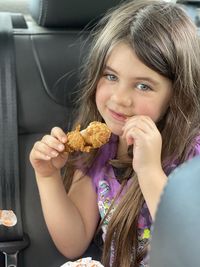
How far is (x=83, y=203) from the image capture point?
140 centimetres

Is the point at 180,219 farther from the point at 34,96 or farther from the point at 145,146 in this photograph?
the point at 34,96

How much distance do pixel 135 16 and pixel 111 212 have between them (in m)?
0.52

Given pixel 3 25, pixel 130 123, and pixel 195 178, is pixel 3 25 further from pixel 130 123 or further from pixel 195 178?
pixel 195 178

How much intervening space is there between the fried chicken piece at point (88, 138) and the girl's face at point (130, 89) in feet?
0.20

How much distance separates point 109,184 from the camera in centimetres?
136

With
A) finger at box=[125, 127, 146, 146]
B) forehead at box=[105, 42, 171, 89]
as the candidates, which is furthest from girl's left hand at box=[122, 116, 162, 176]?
forehead at box=[105, 42, 171, 89]

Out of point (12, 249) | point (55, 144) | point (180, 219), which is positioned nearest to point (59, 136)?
point (55, 144)

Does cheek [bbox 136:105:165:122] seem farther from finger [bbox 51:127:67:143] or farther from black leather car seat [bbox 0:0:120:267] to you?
black leather car seat [bbox 0:0:120:267]

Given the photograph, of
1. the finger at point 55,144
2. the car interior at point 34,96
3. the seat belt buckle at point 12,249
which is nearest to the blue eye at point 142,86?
the finger at point 55,144

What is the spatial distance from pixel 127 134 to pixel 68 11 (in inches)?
20.8

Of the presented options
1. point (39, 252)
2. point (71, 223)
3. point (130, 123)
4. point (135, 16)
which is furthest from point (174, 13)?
point (39, 252)

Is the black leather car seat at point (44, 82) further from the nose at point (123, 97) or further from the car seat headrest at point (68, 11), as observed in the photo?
the nose at point (123, 97)

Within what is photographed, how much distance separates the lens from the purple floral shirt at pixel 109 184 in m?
1.28

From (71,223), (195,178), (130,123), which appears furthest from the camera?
(71,223)
